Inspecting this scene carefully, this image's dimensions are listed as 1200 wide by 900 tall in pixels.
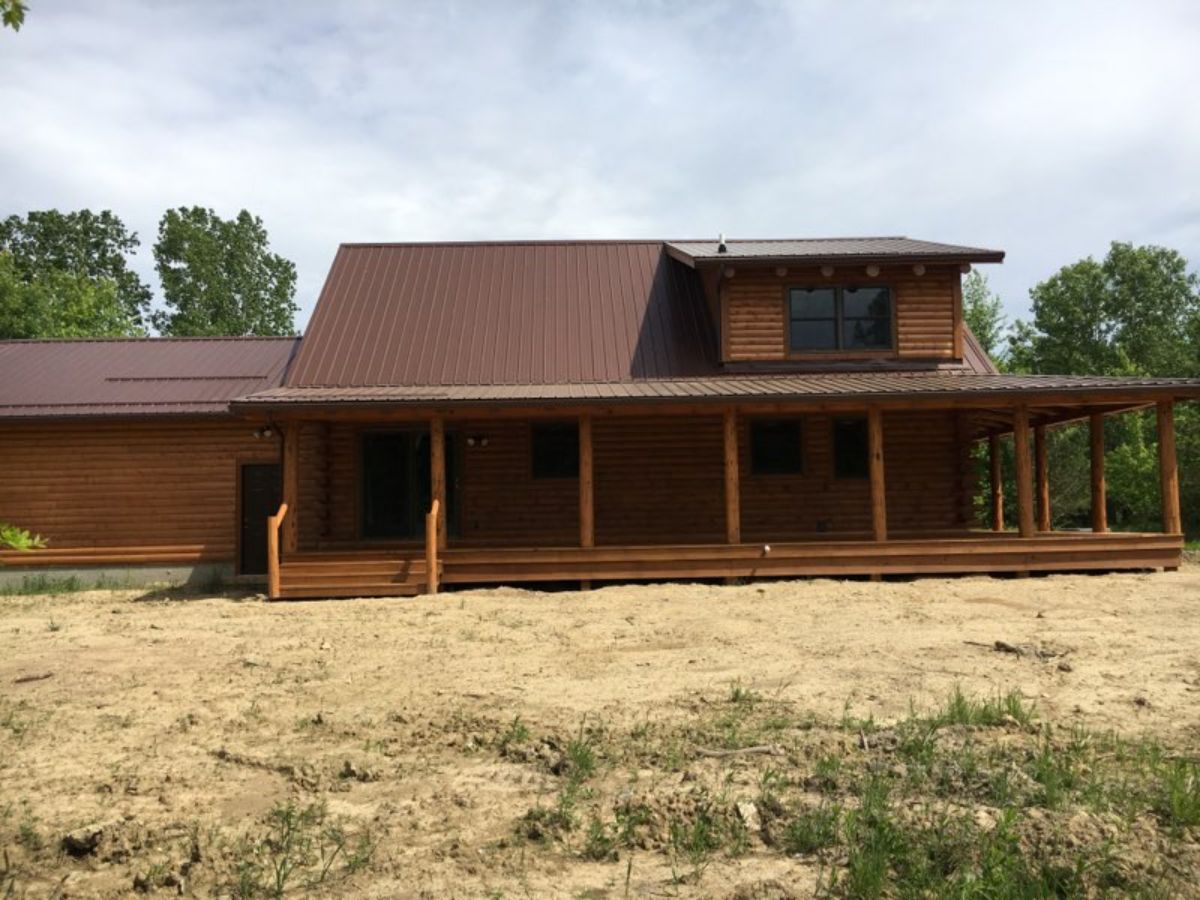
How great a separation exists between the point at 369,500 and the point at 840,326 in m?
9.12

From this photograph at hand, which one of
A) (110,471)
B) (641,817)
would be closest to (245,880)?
(641,817)

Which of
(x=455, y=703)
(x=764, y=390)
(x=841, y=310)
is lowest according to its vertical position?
(x=455, y=703)

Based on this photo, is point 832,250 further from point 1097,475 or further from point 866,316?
point 1097,475

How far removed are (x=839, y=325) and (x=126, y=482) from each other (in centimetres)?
1307

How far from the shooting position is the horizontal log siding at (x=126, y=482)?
15.4 m

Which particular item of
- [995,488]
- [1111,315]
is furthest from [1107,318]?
[995,488]

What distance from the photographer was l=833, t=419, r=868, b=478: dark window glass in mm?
16125

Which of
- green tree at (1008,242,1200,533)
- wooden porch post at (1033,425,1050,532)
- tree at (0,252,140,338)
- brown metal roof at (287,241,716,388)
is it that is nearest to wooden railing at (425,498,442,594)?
brown metal roof at (287,241,716,388)

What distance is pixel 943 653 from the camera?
7.90 meters

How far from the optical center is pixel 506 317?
17.2 metres

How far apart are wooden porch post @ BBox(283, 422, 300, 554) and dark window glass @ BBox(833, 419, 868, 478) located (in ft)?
30.8

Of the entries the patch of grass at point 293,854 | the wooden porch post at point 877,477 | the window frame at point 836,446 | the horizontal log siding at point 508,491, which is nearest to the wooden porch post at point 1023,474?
the wooden porch post at point 877,477

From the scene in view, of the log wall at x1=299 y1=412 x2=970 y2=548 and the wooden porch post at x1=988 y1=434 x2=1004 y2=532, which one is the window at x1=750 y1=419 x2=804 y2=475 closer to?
the log wall at x1=299 y1=412 x2=970 y2=548

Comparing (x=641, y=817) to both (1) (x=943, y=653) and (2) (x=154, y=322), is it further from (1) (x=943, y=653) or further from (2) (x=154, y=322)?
(2) (x=154, y=322)
